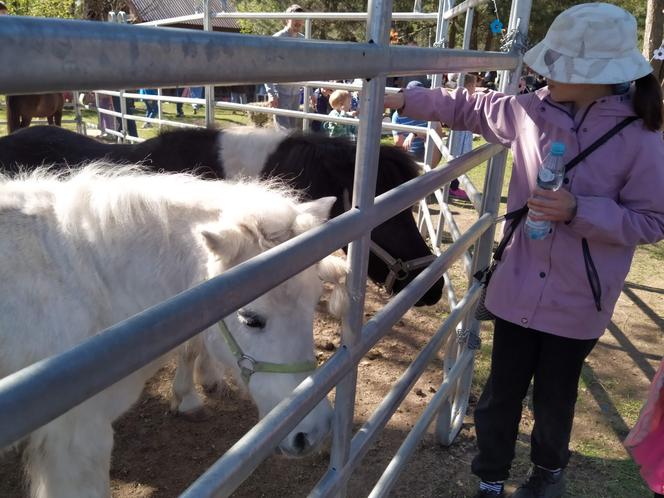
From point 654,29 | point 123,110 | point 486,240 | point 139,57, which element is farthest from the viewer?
point 123,110

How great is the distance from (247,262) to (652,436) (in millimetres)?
1859

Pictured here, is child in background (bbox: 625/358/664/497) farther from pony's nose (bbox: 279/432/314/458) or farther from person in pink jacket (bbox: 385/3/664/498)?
pony's nose (bbox: 279/432/314/458)

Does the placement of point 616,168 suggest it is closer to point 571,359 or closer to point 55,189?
point 571,359

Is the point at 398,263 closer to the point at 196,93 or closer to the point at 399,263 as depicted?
the point at 399,263

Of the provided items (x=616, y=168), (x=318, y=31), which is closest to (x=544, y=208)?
(x=616, y=168)

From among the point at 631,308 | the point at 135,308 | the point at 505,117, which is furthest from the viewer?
the point at 631,308

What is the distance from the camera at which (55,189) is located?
6.16ft

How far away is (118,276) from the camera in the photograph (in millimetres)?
1836

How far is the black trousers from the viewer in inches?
81.1

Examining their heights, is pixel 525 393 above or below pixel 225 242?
below

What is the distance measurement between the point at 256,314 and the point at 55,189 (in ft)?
3.06

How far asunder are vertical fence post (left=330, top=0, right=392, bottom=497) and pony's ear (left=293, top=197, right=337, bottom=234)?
0.38 m

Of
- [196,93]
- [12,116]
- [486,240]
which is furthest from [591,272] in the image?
[196,93]

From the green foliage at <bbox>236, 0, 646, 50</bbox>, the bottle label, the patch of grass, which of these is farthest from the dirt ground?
the green foliage at <bbox>236, 0, 646, 50</bbox>
